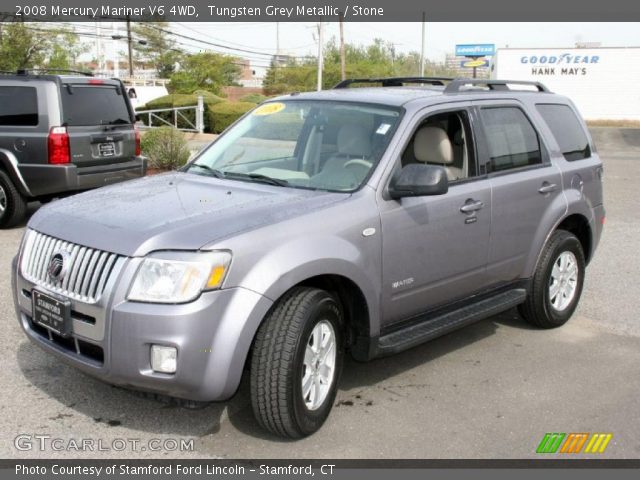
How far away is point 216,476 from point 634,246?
708 cm

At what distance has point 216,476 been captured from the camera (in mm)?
3658

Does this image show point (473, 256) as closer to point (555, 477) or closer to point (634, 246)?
point (555, 477)

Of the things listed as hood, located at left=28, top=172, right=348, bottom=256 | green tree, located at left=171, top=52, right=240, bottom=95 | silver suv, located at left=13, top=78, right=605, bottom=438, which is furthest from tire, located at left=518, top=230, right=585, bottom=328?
green tree, located at left=171, top=52, right=240, bottom=95

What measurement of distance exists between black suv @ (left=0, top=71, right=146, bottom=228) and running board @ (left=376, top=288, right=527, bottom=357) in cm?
579

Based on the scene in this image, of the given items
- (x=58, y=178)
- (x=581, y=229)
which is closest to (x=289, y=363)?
(x=581, y=229)

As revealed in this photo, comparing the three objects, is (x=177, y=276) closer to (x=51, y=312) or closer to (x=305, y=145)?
(x=51, y=312)

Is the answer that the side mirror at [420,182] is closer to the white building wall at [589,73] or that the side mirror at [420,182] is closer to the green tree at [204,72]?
the white building wall at [589,73]

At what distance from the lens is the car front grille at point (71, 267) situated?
366 centimetres

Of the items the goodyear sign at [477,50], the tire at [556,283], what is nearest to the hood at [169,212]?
the tire at [556,283]

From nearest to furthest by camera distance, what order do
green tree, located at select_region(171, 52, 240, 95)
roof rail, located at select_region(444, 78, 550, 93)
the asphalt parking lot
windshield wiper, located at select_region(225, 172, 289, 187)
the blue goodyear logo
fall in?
the asphalt parking lot, windshield wiper, located at select_region(225, 172, 289, 187), roof rail, located at select_region(444, 78, 550, 93), the blue goodyear logo, green tree, located at select_region(171, 52, 240, 95)

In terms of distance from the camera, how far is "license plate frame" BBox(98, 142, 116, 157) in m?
9.64

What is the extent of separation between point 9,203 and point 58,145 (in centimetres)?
101

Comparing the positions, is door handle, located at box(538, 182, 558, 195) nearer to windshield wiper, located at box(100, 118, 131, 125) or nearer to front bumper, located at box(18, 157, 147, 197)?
front bumper, located at box(18, 157, 147, 197)
